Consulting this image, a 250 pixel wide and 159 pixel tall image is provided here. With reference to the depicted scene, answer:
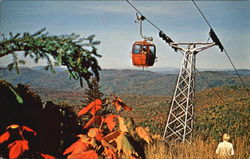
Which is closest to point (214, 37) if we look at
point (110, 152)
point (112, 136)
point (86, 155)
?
point (112, 136)

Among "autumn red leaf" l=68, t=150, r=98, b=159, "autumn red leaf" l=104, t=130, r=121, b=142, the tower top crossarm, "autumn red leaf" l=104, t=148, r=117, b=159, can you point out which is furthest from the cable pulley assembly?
"autumn red leaf" l=68, t=150, r=98, b=159

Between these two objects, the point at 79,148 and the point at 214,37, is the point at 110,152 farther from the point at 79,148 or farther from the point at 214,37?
the point at 214,37

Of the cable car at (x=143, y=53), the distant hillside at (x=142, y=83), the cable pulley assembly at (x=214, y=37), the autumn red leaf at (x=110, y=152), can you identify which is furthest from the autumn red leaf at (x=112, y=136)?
the distant hillside at (x=142, y=83)

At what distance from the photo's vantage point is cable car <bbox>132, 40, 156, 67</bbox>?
6.51 metres

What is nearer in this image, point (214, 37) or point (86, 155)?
point (86, 155)

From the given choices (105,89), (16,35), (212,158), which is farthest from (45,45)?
(105,89)

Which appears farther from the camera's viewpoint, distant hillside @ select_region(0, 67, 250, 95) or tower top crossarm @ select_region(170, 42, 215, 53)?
distant hillside @ select_region(0, 67, 250, 95)

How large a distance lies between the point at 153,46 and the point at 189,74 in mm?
1957

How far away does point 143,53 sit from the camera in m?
6.51

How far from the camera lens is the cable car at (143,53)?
21.4ft

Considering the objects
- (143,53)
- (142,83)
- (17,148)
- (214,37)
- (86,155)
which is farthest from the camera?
(142,83)

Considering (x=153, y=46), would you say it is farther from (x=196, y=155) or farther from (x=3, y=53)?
(x=3, y=53)

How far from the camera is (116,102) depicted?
1814mm

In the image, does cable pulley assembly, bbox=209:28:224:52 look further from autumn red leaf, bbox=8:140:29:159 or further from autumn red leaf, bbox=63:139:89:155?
autumn red leaf, bbox=8:140:29:159
